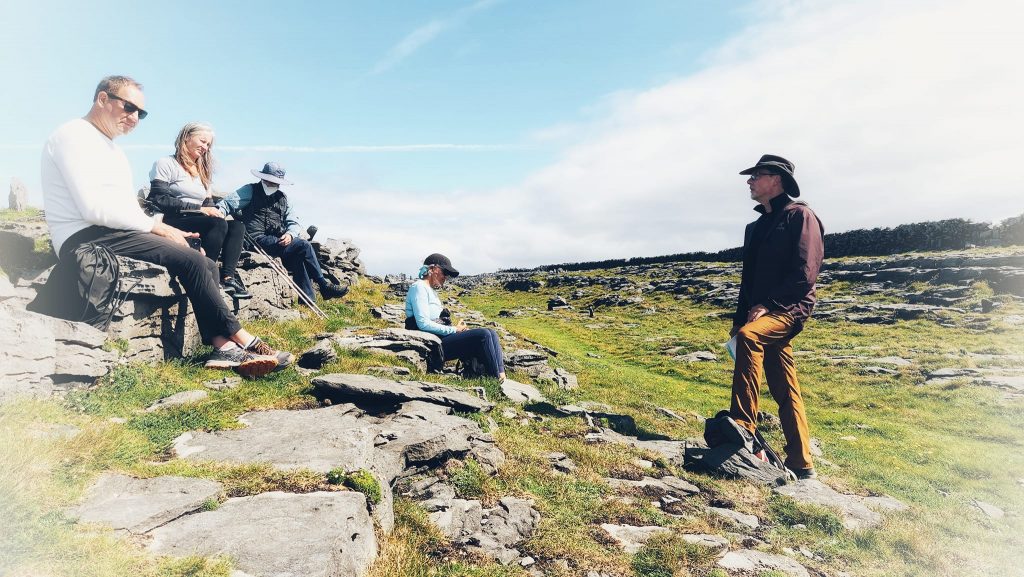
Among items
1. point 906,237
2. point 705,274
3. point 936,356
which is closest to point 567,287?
point 705,274

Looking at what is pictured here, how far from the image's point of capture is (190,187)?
949cm

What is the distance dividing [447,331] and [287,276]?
21.5 feet

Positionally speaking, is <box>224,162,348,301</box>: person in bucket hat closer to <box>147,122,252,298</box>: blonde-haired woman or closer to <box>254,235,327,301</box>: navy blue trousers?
<box>254,235,327,301</box>: navy blue trousers

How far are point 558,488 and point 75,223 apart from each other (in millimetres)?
7530

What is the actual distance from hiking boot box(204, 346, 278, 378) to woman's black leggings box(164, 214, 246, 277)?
8.91 feet

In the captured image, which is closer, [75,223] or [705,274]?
[75,223]


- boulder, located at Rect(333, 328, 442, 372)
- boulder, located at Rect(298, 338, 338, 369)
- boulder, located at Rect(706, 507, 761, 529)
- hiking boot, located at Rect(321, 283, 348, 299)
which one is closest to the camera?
boulder, located at Rect(706, 507, 761, 529)

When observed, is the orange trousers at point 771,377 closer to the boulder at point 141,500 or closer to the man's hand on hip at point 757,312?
the man's hand on hip at point 757,312

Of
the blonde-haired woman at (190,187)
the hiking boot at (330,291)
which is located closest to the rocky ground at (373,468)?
the blonde-haired woman at (190,187)

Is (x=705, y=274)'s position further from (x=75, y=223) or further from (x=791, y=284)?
(x=75, y=223)

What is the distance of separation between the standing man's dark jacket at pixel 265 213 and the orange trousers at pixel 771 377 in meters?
13.0

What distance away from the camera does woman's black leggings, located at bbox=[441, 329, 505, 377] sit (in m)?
11.2

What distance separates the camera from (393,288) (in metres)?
35.6

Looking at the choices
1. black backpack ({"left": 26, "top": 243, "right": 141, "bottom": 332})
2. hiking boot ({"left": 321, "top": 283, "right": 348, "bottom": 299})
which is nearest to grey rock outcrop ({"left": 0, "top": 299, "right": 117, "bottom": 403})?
black backpack ({"left": 26, "top": 243, "right": 141, "bottom": 332})
